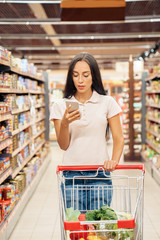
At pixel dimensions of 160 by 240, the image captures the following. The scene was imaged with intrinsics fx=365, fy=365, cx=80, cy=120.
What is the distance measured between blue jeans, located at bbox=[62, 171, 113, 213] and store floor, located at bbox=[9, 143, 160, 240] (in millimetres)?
2217

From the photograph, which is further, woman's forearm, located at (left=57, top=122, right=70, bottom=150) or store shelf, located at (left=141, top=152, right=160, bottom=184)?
store shelf, located at (left=141, top=152, right=160, bottom=184)

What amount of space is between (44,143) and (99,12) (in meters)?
4.23

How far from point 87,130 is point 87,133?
21 millimetres

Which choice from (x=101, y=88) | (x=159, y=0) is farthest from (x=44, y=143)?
(x=101, y=88)

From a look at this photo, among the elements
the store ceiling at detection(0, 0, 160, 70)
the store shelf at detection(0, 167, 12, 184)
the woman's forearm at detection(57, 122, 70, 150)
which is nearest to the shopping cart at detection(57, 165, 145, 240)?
the woman's forearm at detection(57, 122, 70, 150)

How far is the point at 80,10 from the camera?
6.13 m

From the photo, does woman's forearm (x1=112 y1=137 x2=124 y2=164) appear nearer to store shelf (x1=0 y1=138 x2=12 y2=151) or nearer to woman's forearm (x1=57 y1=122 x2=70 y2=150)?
woman's forearm (x1=57 y1=122 x2=70 y2=150)

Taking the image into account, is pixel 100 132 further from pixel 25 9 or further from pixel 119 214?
pixel 25 9

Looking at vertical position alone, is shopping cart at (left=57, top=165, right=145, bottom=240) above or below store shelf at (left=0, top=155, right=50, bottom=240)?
above

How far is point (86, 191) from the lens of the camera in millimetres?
2336

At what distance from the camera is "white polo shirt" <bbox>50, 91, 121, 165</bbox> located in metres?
2.43

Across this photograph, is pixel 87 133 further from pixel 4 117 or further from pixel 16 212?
pixel 16 212

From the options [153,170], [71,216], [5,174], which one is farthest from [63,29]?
[71,216]

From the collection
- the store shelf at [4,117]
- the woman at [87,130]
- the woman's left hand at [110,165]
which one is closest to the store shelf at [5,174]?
the store shelf at [4,117]
